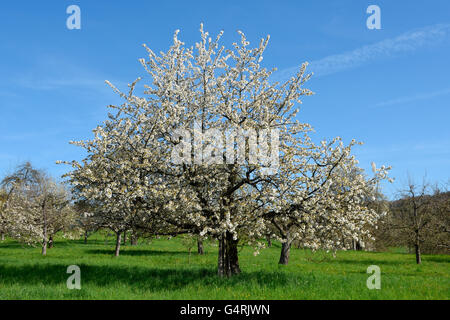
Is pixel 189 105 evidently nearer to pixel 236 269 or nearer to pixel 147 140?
pixel 147 140

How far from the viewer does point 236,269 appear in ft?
→ 54.2

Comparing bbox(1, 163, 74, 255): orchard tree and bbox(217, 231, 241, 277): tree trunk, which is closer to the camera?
bbox(217, 231, 241, 277): tree trunk

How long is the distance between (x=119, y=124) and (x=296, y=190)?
8.41 metres

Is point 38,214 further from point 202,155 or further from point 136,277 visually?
point 202,155

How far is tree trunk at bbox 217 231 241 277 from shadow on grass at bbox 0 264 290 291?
0.49 metres

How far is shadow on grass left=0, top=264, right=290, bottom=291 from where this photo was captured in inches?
595

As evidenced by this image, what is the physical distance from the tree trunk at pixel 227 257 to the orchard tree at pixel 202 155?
0.05 meters
